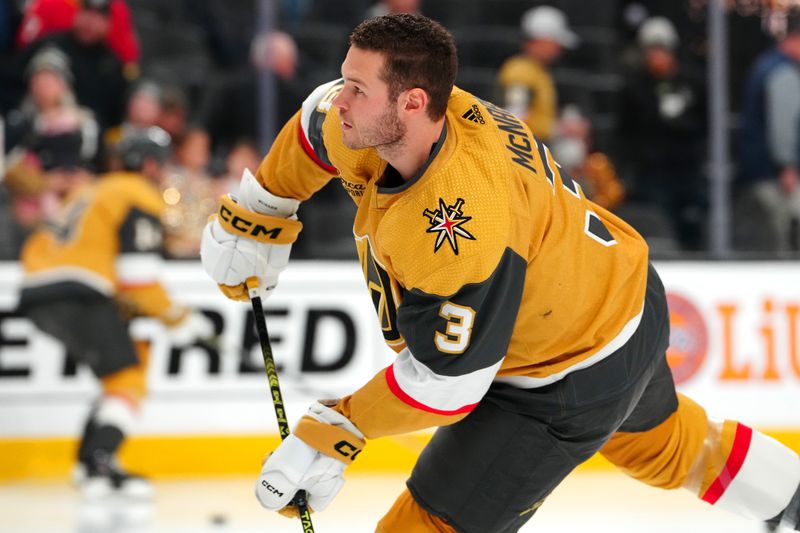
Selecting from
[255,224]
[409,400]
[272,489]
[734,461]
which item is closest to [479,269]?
[409,400]

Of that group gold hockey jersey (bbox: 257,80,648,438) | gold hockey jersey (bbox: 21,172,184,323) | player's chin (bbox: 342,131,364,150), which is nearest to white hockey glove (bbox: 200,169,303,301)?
gold hockey jersey (bbox: 257,80,648,438)

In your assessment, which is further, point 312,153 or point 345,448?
point 312,153

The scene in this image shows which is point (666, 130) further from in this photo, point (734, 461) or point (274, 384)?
point (274, 384)

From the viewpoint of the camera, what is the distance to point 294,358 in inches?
216

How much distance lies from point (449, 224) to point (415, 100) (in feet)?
0.83

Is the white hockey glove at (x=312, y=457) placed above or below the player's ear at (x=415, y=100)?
below

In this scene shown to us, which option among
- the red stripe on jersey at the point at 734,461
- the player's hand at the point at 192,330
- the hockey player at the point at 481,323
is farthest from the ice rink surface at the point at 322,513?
the hockey player at the point at 481,323

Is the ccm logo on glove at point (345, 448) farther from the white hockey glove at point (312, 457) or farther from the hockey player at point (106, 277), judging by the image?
the hockey player at point (106, 277)

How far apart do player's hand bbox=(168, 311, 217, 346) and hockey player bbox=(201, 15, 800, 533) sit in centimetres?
244

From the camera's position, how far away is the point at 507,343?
2463mm

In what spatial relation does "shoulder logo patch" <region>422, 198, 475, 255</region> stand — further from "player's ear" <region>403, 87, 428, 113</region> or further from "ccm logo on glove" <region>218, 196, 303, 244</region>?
"ccm logo on glove" <region>218, 196, 303, 244</region>

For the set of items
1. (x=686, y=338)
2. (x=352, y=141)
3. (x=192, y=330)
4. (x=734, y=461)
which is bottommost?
(x=686, y=338)

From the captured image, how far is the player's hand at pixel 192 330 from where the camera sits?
17.7ft

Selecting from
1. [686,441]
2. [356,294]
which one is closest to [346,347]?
[356,294]
